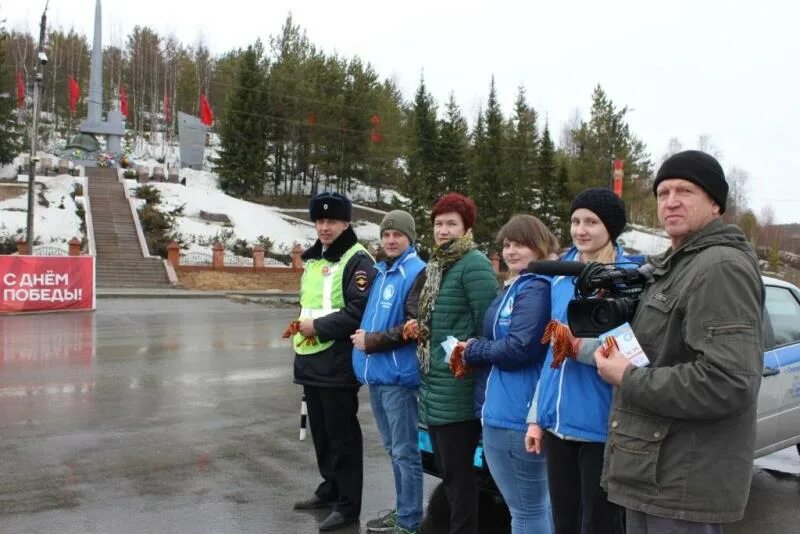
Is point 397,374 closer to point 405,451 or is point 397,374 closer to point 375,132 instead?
point 405,451

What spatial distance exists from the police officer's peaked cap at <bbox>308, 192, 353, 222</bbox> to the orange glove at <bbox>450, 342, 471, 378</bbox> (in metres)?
1.67

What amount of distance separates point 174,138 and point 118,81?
9012 millimetres

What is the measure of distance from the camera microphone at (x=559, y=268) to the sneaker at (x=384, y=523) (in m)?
2.26

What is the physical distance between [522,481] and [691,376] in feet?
5.05

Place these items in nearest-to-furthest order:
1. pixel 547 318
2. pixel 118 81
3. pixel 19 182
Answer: pixel 547 318 < pixel 19 182 < pixel 118 81

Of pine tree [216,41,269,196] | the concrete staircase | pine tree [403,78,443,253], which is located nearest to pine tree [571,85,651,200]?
pine tree [403,78,443,253]

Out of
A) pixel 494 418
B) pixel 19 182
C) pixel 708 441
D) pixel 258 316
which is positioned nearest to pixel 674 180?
pixel 708 441

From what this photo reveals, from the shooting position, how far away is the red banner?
18234mm

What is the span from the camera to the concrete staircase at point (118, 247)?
2969 centimetres

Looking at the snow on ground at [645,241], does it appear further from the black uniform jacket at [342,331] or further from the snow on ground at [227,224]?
the black uniform jacket at [342,331]

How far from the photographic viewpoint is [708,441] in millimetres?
2148

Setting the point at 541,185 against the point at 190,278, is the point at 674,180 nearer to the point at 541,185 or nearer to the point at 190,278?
the point at 190,278

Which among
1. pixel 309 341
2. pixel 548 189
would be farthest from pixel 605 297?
pixel 548 189

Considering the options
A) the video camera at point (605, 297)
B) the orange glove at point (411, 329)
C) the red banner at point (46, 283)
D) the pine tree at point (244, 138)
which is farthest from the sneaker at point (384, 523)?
the pine tree at point (244, 138)
